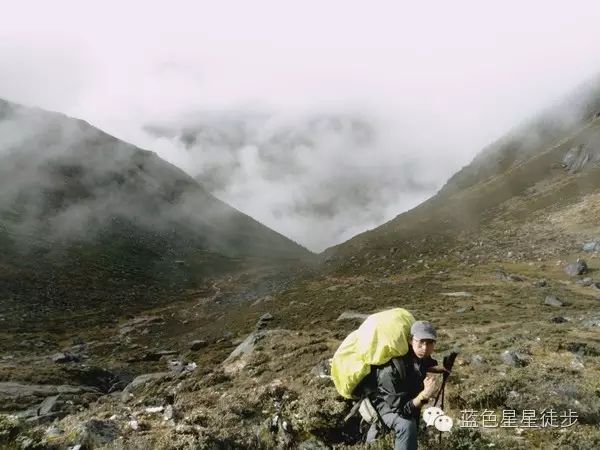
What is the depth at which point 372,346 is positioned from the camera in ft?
20.8

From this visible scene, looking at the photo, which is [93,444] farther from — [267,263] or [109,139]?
[109,139]

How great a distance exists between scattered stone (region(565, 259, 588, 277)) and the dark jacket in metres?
42.5

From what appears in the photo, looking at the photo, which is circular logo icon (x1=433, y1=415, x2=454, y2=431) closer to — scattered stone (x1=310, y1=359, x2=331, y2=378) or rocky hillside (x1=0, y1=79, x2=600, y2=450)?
rocky hillside (x1=0, y1=79, x2=600, y2=450)

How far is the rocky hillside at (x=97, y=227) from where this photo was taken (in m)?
73.9

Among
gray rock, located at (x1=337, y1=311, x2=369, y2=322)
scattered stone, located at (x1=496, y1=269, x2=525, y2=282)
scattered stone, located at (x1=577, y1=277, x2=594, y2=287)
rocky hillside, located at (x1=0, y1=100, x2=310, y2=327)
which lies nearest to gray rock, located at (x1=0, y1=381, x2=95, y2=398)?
gray rock, located at (x1=337, y1=311, x2=369, y2=322)

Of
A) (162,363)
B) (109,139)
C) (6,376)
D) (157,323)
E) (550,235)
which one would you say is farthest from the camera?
(109,139)

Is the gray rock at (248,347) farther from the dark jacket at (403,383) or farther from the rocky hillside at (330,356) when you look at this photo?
the dark jacket at (403,383)

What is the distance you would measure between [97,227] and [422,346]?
116 meters

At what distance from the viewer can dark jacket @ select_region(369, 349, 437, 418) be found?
6184 millimetres

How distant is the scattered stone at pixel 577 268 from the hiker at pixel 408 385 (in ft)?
140

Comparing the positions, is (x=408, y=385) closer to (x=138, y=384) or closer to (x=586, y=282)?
(x=138, y=384)

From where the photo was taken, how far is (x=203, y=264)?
11800 centimetres

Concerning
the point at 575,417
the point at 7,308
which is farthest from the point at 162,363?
the point at 7,308

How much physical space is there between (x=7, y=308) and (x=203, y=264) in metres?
60.5
